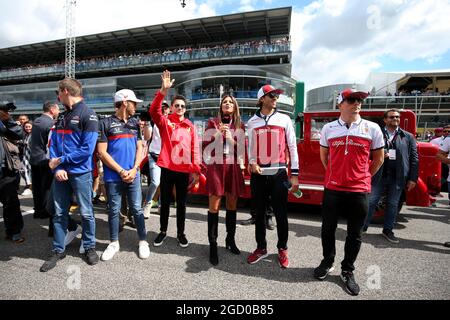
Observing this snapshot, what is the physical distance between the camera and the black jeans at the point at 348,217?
260cm

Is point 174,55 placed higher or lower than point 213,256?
higher

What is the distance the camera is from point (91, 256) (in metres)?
2.99

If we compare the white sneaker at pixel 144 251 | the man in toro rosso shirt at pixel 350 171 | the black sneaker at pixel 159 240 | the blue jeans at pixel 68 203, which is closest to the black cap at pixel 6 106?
the blue jeans at pixel 68 203

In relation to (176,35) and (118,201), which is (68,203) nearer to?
(118,201)

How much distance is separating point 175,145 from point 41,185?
260 centimetres

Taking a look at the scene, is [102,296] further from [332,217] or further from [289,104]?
[289,104]

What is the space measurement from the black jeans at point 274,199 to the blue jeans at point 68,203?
1.93 meters

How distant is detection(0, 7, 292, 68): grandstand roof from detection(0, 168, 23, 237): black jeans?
3690cm

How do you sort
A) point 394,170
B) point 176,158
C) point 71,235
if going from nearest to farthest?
point 176,158
point 71,235
point 394,170

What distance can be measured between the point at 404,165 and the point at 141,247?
401cm

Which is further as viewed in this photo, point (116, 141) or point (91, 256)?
point (116, 141)

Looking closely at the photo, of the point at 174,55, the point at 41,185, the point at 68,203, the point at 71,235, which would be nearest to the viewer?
the point at 68,203

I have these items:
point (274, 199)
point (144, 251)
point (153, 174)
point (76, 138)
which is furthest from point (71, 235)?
point (274, 199)
